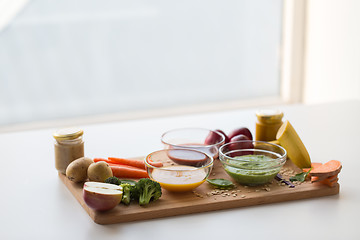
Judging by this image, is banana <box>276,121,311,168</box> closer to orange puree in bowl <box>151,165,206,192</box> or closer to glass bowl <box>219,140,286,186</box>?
glass bowl <box>219,140,286,186</box>

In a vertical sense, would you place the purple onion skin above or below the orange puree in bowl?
above

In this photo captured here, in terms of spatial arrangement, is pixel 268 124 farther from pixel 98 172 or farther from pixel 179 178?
pixel 98 172

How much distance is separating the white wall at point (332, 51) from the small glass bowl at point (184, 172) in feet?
8.66

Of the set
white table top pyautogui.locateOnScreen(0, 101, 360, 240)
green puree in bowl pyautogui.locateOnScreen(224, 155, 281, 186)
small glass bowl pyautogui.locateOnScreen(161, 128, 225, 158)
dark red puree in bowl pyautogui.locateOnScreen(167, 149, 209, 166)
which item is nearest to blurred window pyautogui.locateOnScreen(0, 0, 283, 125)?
white table top pyautogui.locateOnScreen(0, 101, 360, 240)

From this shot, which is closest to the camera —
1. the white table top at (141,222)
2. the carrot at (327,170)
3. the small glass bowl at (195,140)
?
the white table top at (141,222)

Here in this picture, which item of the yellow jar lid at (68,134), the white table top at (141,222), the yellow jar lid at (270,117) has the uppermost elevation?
the yellow jar lid at (270,117)

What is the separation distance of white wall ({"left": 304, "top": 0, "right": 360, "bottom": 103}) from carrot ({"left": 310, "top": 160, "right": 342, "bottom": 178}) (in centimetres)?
251

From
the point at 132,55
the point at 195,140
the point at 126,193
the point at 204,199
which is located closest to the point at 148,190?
the point at 126,193

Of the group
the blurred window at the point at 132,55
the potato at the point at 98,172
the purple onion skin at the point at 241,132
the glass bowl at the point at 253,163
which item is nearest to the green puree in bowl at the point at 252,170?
the glass bowl at the point at 253,163

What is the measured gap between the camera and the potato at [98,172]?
1515 mm

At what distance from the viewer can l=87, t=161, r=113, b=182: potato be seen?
1.51m

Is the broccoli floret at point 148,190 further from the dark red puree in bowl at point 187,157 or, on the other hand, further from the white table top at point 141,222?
the dark red puree in bowl at point 187,157

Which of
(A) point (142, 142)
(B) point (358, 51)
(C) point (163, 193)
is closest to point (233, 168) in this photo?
(C) point (163, 193)

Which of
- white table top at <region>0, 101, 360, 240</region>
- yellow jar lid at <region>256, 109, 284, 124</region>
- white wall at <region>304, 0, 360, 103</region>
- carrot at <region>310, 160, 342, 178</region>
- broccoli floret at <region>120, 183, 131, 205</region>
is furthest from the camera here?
white wall at <region>304, 0, 360, 103</region>
